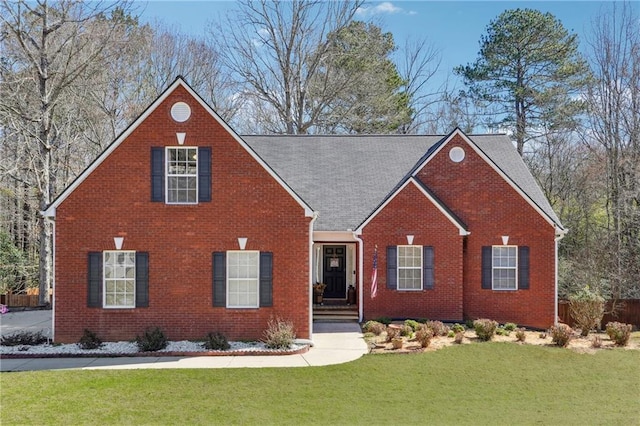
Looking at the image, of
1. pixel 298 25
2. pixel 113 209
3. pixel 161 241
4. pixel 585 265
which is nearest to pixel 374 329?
pixel 161 241

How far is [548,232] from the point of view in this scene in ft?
54.6

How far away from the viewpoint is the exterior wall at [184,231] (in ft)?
44.6

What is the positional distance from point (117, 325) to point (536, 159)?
92.6ft

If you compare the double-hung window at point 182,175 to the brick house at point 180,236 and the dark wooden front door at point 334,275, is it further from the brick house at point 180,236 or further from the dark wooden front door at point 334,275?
the dark wooden front door at point 334,275

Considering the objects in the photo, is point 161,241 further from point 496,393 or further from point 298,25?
point 298,25

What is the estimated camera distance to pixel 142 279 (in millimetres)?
13633

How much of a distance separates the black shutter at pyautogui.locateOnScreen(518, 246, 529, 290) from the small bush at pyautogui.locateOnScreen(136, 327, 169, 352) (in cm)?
1152

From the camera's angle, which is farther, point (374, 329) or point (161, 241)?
point (374, 329)

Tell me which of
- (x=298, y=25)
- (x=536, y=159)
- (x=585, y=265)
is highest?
(x=298, y=25)

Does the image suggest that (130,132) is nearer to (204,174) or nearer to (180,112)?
(180,112)

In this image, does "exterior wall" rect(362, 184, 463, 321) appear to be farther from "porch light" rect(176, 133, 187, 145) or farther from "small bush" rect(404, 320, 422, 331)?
"porch light" rect(176, 133, 187, 145)

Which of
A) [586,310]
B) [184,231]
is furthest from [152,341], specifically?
[586,310]

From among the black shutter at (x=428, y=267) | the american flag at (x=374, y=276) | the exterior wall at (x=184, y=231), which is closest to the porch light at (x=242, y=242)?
the exterior wall at (x=184, y=231)

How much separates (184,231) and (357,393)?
6944 mm
